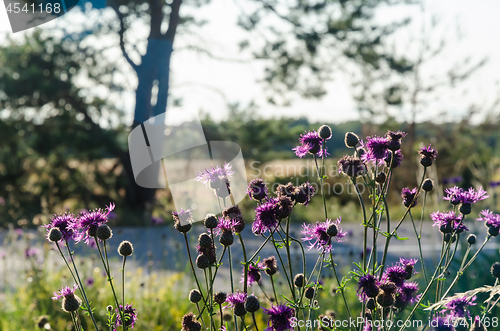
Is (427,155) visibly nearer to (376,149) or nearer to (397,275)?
(376,149)

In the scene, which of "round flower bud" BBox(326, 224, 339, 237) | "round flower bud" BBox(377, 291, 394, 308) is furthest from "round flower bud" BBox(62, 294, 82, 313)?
"round flower bud" BBox(377, 291, 394, 308)

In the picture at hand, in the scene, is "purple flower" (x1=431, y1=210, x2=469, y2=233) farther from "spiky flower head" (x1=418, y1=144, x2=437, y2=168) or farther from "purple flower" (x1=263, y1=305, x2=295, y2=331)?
"purple flower" (x1=263, y1=305, x2=295, y2=331)

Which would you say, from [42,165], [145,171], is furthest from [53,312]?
[42,165]

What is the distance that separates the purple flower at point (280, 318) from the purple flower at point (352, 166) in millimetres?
513

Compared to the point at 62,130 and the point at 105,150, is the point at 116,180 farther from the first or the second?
the point at 62,130

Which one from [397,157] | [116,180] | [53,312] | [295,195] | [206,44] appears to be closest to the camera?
[295,195]

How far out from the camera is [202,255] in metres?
1.44

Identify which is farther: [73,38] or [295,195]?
[73,38]

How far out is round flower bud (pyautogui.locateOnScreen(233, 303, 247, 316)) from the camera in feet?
4.45

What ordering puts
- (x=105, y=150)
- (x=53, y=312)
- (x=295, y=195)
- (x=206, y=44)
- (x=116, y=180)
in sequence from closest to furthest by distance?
(x=295, y=195) → (x=53, y=312) → (x=206, y=44) → (x=105, y=150) → (x=116, y=180)

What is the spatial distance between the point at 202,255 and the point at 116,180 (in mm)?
9147

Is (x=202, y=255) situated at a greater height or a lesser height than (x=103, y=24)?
lesser

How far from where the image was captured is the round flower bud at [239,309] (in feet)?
4.45

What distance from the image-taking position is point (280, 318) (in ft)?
4.62
